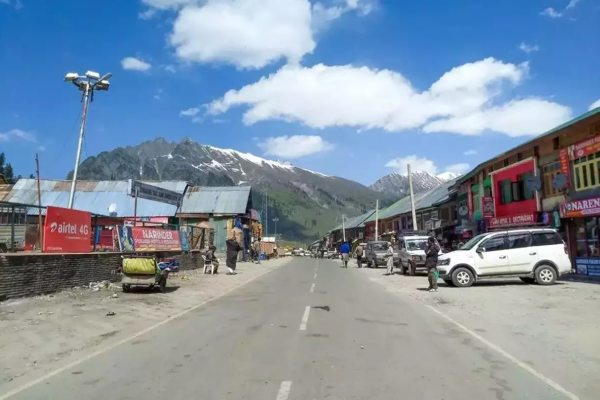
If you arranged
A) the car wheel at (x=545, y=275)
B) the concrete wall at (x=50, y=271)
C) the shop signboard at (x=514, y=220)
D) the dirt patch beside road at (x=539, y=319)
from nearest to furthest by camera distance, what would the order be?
the dirt patch beside road at (x=539, y=319) < the concrete wall at (x=50, y=271) < the car wheel at (x=545, y=275) < the shop signboard at (x=514, y=220)

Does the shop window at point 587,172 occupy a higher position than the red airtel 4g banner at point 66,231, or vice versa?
the shop window at point 587,172

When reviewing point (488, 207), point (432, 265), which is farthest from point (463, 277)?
point (488, 207)

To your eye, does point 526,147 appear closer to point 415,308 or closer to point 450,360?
point 415,308

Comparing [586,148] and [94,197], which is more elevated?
[94,197]

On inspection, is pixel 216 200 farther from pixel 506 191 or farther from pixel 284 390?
pixel 284 390

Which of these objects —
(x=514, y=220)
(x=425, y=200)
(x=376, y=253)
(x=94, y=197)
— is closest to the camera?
(x=514, y=220)

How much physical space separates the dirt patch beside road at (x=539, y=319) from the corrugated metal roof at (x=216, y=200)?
1570 inches

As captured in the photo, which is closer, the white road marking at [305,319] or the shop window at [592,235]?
the white road marking at [305,319]

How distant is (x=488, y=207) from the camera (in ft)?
113

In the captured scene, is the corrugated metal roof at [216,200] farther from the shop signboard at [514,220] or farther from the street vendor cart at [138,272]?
the street vendor cart at [138,272]

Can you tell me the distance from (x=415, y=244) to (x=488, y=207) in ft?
21.2

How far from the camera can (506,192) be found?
3334cm

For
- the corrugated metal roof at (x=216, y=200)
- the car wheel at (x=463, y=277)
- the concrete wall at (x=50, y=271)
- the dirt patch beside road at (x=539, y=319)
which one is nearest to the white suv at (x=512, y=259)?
the car wheel at (x=463, y=277)

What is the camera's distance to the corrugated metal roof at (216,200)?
5978cm
